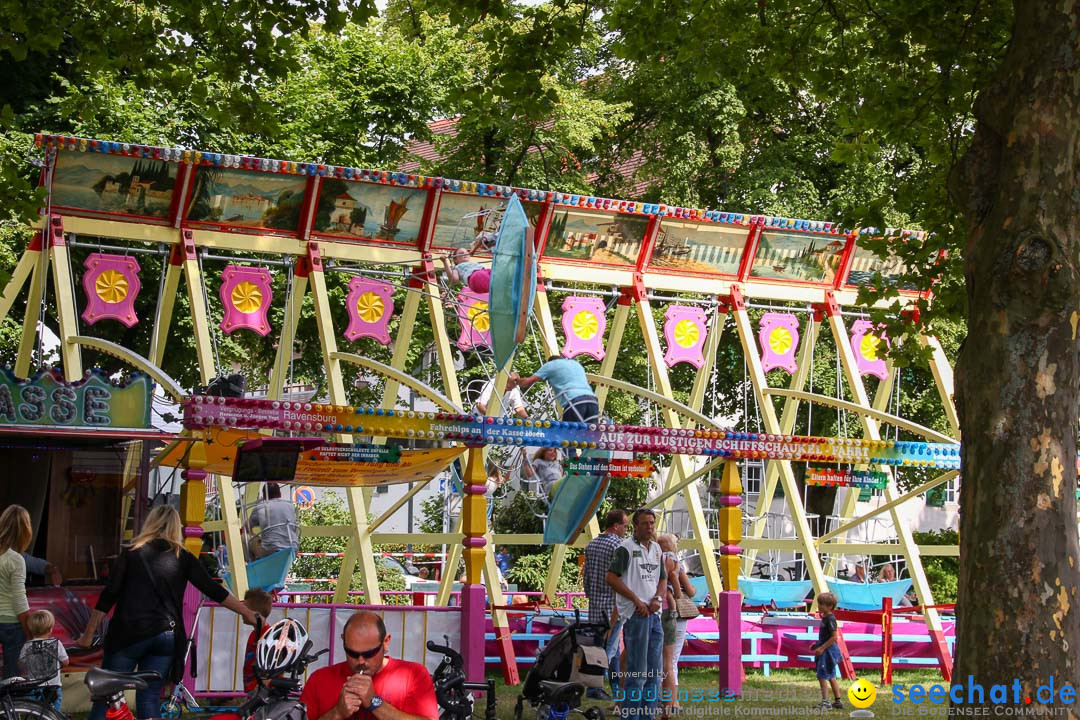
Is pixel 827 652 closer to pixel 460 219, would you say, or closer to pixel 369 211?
pixel 460 219

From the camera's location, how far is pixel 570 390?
13711 millimetres

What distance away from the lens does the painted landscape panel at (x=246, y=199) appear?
51.2 feet

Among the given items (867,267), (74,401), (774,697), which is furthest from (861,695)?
(867,267)

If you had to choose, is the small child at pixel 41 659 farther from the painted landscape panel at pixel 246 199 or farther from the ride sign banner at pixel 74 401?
the painted landscape panel at pixel 246 199

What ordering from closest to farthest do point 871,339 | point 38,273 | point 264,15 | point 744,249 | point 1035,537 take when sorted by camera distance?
point 1035,537, point 264,15, point 38,273, point 744,249, point 871,339

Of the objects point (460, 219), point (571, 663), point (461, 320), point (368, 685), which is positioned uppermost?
point (460, 219)

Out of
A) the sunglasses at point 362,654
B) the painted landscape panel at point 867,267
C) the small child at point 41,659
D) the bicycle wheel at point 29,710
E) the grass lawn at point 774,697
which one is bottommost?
the grass lawn at point 774,697

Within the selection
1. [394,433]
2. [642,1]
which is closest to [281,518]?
[394,433]

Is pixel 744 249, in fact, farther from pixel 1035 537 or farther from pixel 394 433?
pixel 1035 537

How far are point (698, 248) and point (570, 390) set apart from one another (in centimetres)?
551

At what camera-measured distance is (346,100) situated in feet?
79.2

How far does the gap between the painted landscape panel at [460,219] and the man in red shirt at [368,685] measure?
37.1 feet

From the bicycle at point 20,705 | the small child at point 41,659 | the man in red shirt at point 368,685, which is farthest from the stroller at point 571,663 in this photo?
the man in red shirt at point 368,685

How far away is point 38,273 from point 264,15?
190 inches
